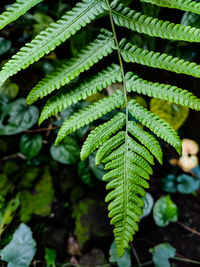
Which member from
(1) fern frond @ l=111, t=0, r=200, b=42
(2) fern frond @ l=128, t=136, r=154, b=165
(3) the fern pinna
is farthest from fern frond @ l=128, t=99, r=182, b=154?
(1) fern frond @ l=111, t=0, r=200, b=42

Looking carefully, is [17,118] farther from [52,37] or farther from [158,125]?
[158,125]

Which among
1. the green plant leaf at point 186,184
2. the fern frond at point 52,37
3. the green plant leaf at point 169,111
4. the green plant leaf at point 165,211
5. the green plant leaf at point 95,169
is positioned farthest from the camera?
the green plant leaf at point 186,184

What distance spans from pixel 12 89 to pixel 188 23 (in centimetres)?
150

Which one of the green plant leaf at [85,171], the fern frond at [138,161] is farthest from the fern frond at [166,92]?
the green plant leaf at [85,171]

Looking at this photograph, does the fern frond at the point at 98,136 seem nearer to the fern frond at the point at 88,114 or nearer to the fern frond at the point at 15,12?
the fern frond at the point at 88,114

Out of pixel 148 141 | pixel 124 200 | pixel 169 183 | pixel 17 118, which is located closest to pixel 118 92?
pixel 148 141

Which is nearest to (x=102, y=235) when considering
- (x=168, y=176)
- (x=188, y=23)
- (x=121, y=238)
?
(x=168, y=176)

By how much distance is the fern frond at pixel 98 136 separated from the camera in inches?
42.3

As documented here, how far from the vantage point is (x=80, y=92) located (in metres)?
1.14

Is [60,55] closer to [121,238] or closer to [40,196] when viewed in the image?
[40,196]

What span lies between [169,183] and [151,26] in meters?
1.53

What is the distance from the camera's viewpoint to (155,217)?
191cm

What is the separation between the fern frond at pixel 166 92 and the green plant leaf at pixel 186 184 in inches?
49.9

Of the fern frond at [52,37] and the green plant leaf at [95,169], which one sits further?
the green plant leaf at [95,169]
